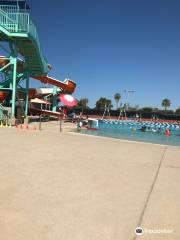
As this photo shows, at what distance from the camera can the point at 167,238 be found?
13.0 feet

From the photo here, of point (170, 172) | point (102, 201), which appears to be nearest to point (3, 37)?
point (170, 172)

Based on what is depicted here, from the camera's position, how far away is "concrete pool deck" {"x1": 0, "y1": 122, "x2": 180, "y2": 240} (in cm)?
409

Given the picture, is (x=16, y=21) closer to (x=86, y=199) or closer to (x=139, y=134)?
(x=139, y=134)

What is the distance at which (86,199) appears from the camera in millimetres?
5418

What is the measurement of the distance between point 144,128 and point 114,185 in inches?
1260

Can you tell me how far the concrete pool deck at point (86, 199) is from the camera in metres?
4.09

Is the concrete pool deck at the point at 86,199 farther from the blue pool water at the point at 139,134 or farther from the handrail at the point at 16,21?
the handrail at the point at 16,21

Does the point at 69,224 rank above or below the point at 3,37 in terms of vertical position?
below

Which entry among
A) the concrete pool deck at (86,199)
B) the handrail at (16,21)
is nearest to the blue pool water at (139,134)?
the handrail at (16,21)

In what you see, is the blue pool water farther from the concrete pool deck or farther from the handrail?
the concrete pool deck

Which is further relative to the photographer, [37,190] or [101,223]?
[37,190]

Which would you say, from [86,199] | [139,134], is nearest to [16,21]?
[139,134]

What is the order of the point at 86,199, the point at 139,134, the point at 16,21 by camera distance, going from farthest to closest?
the point at 139,134 < the point at 16,21 < the point at 86,199

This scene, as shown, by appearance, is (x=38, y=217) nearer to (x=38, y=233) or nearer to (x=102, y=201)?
(x=38, y=233)
